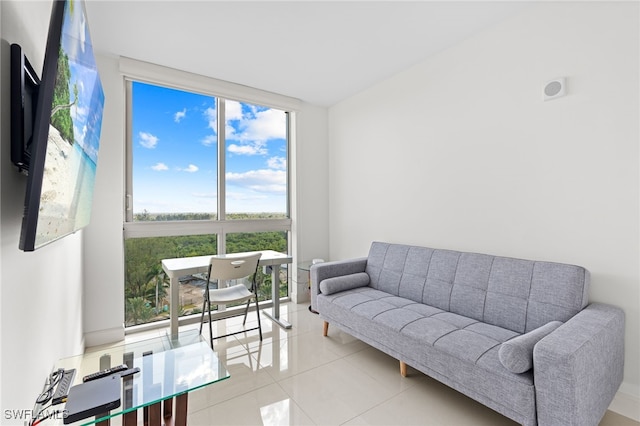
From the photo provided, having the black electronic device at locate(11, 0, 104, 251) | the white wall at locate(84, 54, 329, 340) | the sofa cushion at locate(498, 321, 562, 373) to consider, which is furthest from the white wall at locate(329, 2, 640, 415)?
the black electronic device at locate(11, 0, 104, 251)

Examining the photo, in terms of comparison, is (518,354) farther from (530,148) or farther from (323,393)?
(530,148)

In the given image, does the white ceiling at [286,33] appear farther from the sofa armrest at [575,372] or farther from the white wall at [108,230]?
the sofa armrest at [575,372]

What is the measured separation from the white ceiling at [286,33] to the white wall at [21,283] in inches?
40.2

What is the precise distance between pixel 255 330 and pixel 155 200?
1.79m

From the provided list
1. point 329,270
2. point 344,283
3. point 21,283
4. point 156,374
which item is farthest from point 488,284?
point 21,283

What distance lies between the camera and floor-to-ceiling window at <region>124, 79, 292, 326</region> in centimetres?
312

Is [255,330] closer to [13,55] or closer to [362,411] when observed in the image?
[362,411]

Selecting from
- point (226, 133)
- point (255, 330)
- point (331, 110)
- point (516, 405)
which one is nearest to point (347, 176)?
point (331, 110)

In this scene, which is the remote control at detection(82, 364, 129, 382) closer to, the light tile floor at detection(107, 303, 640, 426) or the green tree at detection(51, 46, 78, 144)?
the light tile floor at detection(107, 303, 640, 426)

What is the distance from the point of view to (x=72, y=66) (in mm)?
1148

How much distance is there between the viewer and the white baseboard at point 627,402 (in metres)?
1.78

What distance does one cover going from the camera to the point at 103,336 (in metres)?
2.79

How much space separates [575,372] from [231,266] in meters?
2.39

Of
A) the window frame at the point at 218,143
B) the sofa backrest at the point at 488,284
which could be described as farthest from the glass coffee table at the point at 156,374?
the sofa backrest at the point at 488,284
